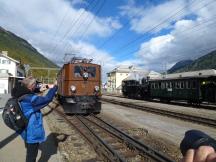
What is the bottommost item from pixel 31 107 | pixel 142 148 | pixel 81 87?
pixel 142 148

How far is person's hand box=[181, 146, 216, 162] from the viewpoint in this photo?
1.58 meters

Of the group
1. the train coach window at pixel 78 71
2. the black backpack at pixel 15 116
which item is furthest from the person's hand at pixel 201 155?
the train coach window at pixel 78 71

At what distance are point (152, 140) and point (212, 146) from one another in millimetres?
9598

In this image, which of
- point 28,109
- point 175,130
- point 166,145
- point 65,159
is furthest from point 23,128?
point 175,130

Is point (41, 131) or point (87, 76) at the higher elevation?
point (87, 76)

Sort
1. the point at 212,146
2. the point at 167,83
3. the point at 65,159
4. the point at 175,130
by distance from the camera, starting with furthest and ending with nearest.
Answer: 1. the point at 167,83
2. the point at 175,130
3. the point at 65,159
4. the point at 212,146

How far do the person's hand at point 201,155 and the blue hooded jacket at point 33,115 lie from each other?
3648 mm

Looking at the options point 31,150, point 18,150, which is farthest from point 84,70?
point 31,150

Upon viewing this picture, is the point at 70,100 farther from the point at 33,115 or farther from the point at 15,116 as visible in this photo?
the point at 15,116

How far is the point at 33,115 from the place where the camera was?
5027mm

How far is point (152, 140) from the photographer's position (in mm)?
11109

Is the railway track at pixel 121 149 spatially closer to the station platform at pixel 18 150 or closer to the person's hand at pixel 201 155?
the station platform at pixel 18 150

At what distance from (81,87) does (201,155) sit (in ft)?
59.2

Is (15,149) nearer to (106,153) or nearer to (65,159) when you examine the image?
(65,159)
